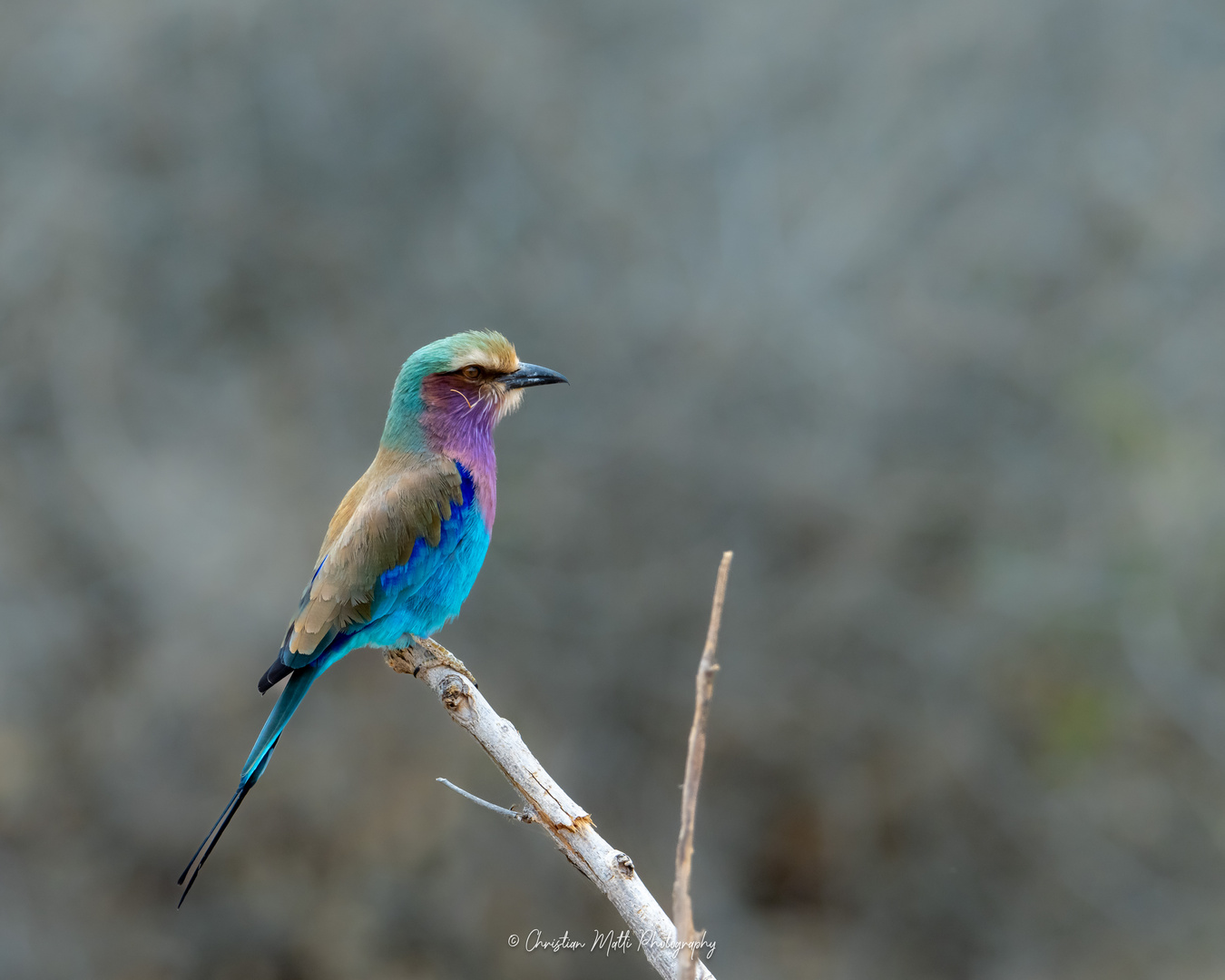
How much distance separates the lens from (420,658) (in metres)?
2.70

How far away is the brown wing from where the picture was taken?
2.52 metres

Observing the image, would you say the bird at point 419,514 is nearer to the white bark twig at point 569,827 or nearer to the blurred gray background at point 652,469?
the white bark twig at point 569,827

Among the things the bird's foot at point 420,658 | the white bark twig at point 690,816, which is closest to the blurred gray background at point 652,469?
the bird's foot at point 420,658

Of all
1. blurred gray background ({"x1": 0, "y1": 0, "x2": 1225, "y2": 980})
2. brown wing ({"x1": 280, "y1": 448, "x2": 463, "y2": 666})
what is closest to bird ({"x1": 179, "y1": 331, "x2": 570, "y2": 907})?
brown wing ({"x1": 280, "y1": 448, "x2": 463, "y2": 666})

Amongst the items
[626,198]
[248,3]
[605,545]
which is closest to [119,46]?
[248,3]

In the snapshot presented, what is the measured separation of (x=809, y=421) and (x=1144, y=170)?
3201 mm

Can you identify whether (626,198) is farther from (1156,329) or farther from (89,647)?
(89,647)

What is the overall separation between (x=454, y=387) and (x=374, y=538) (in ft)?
1.43

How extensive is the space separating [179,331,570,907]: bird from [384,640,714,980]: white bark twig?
0.86ft

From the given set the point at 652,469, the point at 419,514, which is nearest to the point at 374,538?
the point at 419,514

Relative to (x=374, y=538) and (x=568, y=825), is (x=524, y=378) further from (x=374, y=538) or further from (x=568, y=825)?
(x=568, y=825)

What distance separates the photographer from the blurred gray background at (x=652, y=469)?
264 inches

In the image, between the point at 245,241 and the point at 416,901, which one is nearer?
the point at 416,901

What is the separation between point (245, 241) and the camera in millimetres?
7387
